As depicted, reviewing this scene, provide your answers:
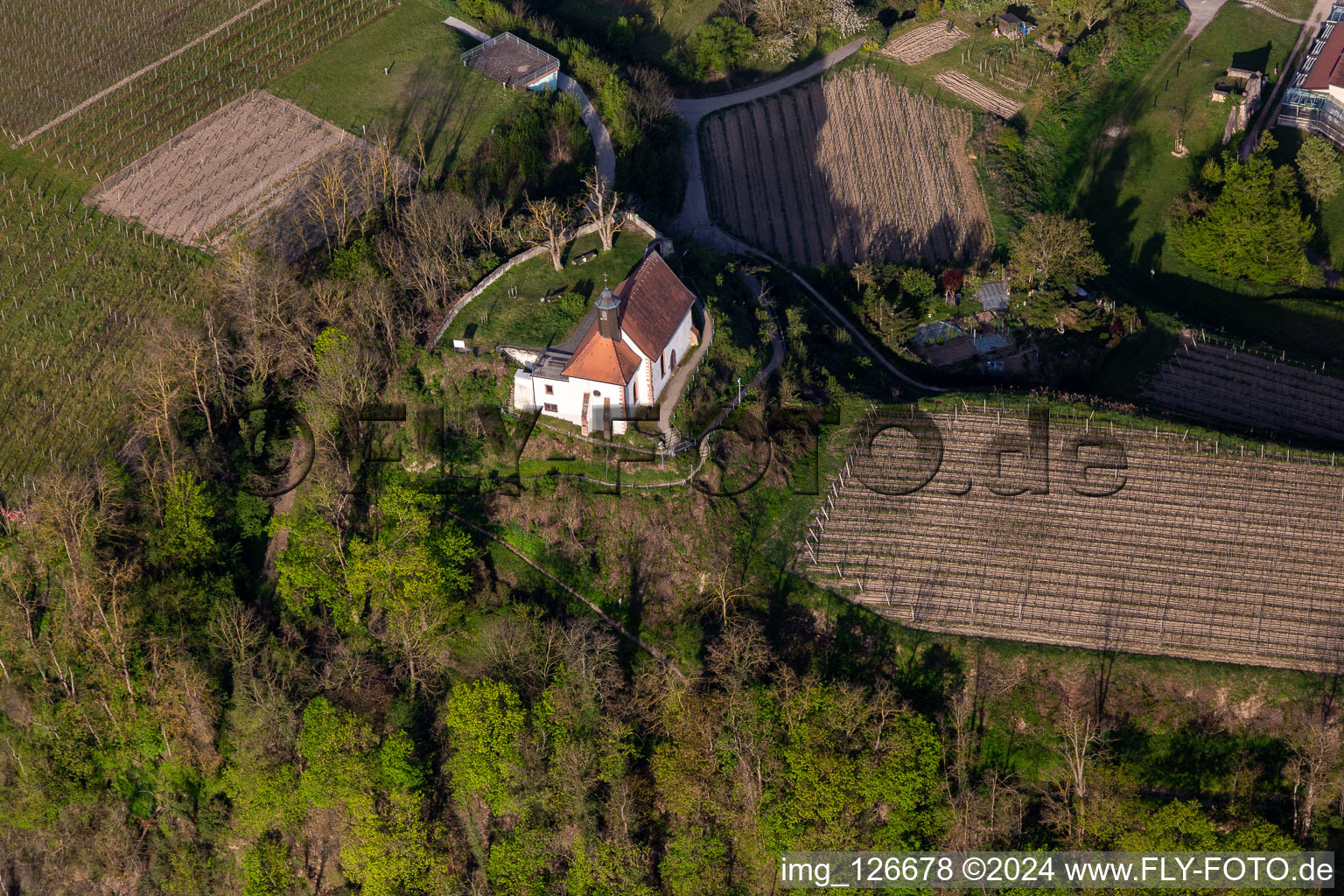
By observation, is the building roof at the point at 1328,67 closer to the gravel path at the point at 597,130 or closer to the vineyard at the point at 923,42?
the vineyard at the point at 923,42

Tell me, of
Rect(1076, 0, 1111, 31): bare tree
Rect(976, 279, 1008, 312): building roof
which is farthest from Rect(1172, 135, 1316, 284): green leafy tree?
Rect(1076, 0, 1111, 31): bare tree

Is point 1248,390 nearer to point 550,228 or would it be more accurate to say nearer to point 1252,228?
point 1252,228

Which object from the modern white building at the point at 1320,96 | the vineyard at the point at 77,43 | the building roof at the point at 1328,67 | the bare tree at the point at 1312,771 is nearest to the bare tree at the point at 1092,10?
the modern white building at the point at 1320,96

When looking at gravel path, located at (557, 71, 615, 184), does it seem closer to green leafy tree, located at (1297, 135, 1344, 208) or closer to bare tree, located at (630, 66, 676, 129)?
bare tree, located at (630, 66, 676, 129)

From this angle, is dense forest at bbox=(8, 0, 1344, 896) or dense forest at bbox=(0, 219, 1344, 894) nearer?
dense forest at bbox=(0, 219, 1344, 894)

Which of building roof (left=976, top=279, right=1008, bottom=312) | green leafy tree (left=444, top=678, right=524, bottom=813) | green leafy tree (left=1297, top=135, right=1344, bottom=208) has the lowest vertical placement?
green leafy tree (left=444, top=678, right=524, bottom=813)

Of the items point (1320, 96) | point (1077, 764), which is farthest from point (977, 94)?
point (1077, 764)
